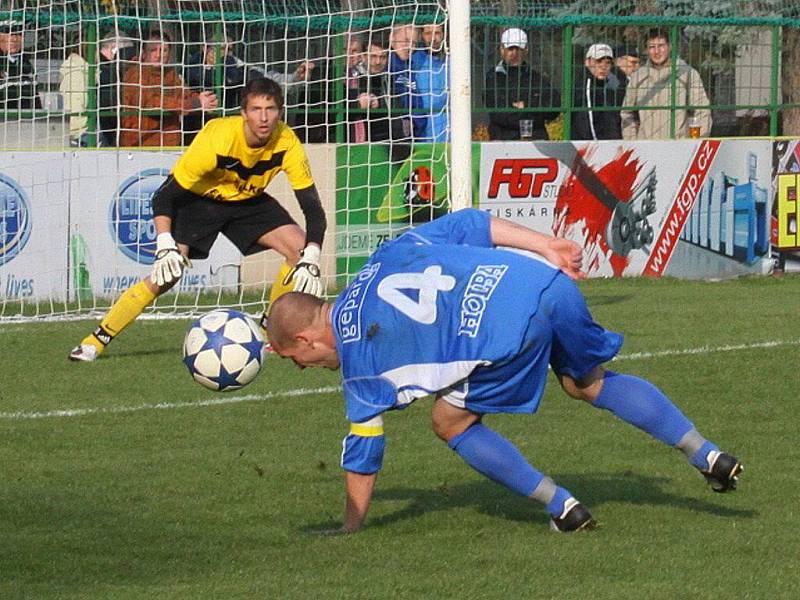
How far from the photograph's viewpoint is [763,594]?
5258 mm

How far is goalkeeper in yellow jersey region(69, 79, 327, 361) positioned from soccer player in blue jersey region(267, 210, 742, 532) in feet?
15.0

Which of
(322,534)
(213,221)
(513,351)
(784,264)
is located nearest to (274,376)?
(213,221)

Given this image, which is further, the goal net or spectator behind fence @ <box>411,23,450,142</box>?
the goal net

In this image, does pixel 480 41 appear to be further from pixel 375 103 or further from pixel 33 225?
pixel 33 225

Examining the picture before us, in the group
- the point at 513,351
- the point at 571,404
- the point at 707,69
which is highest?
the point at 707,69

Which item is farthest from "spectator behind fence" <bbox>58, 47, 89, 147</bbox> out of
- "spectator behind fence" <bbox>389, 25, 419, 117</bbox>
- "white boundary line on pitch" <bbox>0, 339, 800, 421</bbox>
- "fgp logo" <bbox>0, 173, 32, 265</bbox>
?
"white boundary line on pitch" <bbox>0, 339, 800, 421</bbox>

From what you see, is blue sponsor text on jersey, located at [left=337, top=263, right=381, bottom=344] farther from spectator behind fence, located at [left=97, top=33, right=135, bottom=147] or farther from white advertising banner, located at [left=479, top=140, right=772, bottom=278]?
white advertising banner, located at [left=479, top=140, right=772, bottom=278]

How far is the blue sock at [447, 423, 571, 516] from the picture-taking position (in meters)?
5.88

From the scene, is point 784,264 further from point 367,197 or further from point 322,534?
Result: point 322,534

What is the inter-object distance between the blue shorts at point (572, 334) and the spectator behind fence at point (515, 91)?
9.74 metres

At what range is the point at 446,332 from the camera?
5656 mm

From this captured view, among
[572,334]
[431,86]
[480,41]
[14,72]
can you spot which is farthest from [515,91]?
[572,334]

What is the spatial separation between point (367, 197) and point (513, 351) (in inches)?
367

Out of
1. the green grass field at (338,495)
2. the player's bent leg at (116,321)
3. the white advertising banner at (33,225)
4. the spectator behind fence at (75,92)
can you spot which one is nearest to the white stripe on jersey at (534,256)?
the green grass field at (338,495)
